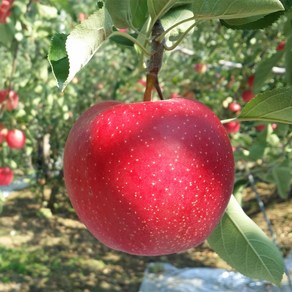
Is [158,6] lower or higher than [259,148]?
higher

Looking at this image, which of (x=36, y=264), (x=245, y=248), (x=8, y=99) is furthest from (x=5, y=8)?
(x=36, y=264)

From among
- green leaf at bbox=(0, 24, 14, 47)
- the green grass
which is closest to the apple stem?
green leaf at bbox=(0, 24, 14, 47)

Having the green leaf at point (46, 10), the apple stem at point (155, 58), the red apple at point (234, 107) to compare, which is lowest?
the red apple at point (234, 107)

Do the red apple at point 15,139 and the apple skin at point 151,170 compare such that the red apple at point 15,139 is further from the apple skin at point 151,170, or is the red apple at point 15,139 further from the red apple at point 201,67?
the apple skin at point 151,170

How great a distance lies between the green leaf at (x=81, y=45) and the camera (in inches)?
19.6

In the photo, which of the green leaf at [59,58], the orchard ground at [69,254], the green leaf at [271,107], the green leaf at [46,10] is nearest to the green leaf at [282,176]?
the green leaf at [271,107]

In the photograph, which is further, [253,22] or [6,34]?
[6,34]

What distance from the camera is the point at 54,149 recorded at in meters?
5.92

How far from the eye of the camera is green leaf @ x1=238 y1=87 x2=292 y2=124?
0.67m

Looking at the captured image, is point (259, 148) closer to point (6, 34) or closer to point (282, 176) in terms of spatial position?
point (282, 176)

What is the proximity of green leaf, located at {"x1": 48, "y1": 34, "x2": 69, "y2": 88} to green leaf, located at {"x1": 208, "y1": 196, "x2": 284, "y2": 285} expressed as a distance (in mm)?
406

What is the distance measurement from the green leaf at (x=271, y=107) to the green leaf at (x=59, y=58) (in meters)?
0.27

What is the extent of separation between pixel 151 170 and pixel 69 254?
4283 mm

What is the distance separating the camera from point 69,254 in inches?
187
